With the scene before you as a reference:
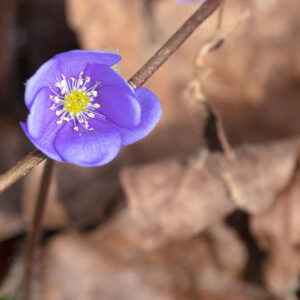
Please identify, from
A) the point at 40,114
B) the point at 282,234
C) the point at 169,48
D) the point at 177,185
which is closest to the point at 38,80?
the point at 40,114

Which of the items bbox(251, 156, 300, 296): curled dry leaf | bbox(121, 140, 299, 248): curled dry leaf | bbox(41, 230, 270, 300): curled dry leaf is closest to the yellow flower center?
bbox(121, 140, 299, 248): curled dry leaf

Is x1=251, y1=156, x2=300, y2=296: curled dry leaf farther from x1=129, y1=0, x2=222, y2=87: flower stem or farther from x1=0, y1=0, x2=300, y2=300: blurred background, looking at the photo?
x1=129, y1=0, x2=222, y2=87: flower stem

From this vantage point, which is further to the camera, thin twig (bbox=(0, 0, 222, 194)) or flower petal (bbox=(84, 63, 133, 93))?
flower petal (bbox=(84, 63, 133, 93))

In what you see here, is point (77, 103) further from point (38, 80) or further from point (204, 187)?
point (204, 187)

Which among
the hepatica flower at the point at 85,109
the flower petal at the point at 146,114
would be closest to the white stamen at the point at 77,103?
the hepatica flower at the point at 85,109

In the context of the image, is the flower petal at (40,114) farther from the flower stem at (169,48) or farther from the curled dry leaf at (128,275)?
the curled dry leaf at (128,275)

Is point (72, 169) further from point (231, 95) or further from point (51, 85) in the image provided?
point (51, 85)
